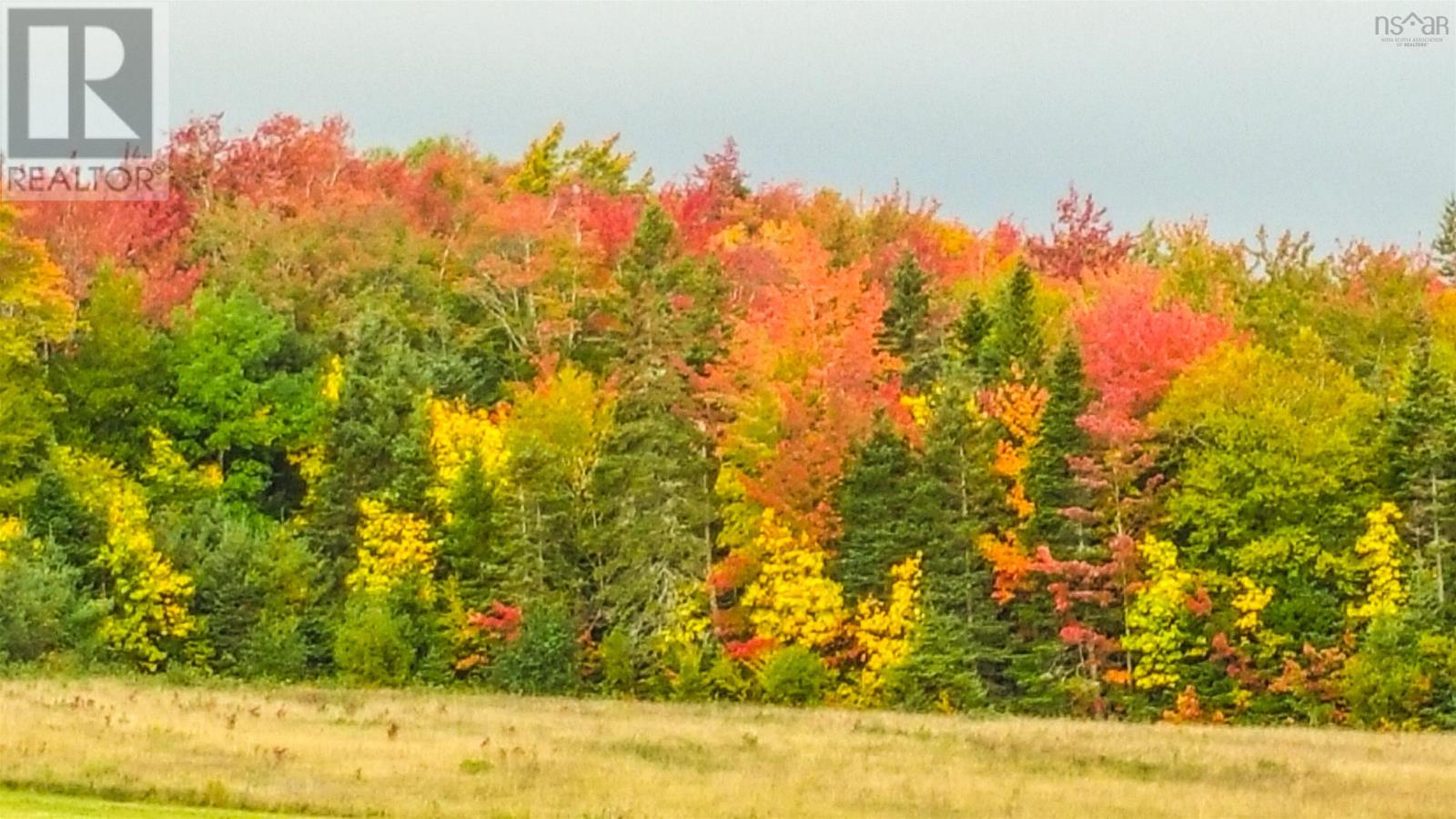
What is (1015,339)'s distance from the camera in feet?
192

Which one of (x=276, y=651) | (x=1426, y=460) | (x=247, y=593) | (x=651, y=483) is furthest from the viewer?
(x=247, y=593)

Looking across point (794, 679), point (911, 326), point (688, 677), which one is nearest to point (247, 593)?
point (688, 677)

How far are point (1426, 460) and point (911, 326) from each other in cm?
1672

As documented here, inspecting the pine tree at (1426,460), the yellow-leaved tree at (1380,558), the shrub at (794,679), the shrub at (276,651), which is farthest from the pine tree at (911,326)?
the shrub at (276,651)

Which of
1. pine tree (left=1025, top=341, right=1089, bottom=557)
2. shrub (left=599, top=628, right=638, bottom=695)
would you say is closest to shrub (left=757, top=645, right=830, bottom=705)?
shrub (left=599, top=628, right=638, bottom=695)

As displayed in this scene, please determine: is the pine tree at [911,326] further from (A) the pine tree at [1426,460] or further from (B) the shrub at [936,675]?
(A) the pine tree at [1426,460]

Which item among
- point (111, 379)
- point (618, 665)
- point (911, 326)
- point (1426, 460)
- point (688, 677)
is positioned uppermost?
point (911, 326)

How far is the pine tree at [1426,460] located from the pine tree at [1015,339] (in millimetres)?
9966

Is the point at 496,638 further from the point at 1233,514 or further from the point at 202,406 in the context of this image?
the point at 1233,514

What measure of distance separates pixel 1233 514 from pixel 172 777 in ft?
112

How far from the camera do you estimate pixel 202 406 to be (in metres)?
62.1

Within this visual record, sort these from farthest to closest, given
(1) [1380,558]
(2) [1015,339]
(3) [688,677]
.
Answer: (2) [1015,339] < (3) [688,677] < (1) [1380,558]

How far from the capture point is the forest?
53.0 meters

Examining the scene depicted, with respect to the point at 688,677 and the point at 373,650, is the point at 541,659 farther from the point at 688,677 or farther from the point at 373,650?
the point at 373,650
